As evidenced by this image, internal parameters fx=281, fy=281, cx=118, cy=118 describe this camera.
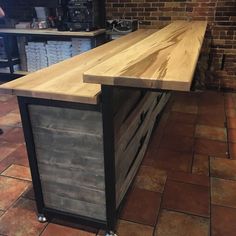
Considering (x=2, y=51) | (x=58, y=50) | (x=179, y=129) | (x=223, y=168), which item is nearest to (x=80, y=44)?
(x=58, y=50)

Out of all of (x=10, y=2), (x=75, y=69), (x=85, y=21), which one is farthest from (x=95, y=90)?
(x=10, y=2)

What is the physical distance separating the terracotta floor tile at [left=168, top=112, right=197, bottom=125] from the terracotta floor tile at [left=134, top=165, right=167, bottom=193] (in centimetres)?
85

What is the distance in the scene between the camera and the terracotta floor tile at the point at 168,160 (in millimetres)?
2027

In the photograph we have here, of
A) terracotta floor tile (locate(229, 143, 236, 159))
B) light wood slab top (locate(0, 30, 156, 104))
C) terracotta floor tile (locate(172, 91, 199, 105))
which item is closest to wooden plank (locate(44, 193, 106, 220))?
light wood slab top (locate(0, 30, 156, 104))

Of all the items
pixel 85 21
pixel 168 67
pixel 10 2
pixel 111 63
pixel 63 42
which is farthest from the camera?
pixel 10 2

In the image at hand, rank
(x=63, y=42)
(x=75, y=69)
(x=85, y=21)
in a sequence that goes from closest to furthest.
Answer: (x=75, y=69)
(x=85, y=21)
(x=63, y=42)

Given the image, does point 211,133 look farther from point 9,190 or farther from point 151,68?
point 9,190

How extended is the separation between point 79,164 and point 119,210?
0.39 m

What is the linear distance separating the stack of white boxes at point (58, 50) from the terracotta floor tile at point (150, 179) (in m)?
2.13

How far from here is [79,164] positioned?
4.50 ft

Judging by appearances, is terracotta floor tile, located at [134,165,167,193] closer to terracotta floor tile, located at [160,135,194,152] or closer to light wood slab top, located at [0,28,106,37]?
terracotta floor tile, located at [160,135,194,152]

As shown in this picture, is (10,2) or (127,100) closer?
(127,100)

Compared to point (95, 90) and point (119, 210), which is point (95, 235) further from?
point (95, 90)

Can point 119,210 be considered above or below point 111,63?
below
